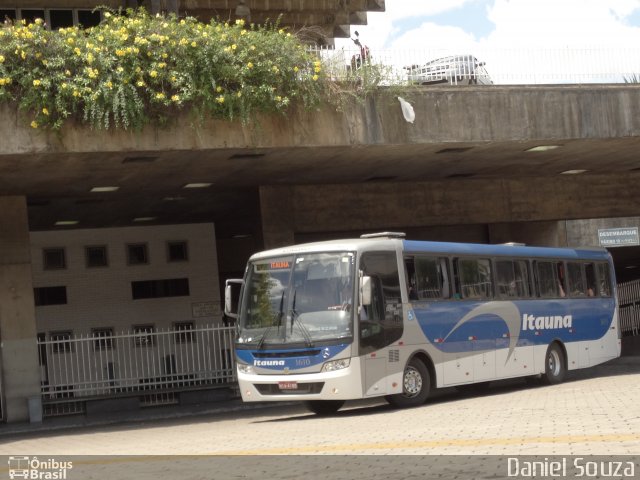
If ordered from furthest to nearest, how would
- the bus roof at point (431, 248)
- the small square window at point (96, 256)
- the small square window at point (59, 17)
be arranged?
1. the small square window at point (96, 256)
2. the small square window at point (59, 17)
3. the bus roof at point (431, 248)

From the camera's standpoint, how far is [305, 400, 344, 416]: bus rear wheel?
1930 cm

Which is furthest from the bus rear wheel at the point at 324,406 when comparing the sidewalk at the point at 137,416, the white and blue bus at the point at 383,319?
the sidewalk at the point at 137,416

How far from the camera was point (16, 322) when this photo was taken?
2389cm

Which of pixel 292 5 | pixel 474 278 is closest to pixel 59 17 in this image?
pixel 292 5

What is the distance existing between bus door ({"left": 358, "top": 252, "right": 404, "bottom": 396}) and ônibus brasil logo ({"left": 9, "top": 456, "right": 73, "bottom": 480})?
226 inches

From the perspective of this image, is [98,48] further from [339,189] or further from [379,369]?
[339,189]

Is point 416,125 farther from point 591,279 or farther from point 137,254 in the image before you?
point 137,254

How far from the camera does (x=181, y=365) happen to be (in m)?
26.2

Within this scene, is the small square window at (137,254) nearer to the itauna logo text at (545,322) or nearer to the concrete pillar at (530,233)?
the concrete pillar at (530,233)

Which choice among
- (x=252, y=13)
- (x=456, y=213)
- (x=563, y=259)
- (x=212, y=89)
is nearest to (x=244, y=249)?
(x=252, y=13)

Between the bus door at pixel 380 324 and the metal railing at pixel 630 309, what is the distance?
2354 cm

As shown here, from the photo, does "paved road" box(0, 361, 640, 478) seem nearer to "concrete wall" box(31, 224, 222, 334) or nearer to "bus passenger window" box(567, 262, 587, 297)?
"bus passenger window" box(567, 262, 587, 297)

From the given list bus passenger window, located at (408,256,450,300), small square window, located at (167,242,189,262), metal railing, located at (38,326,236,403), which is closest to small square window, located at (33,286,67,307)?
small square window, located at (167,242,189,262)

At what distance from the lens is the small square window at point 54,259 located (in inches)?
1399
